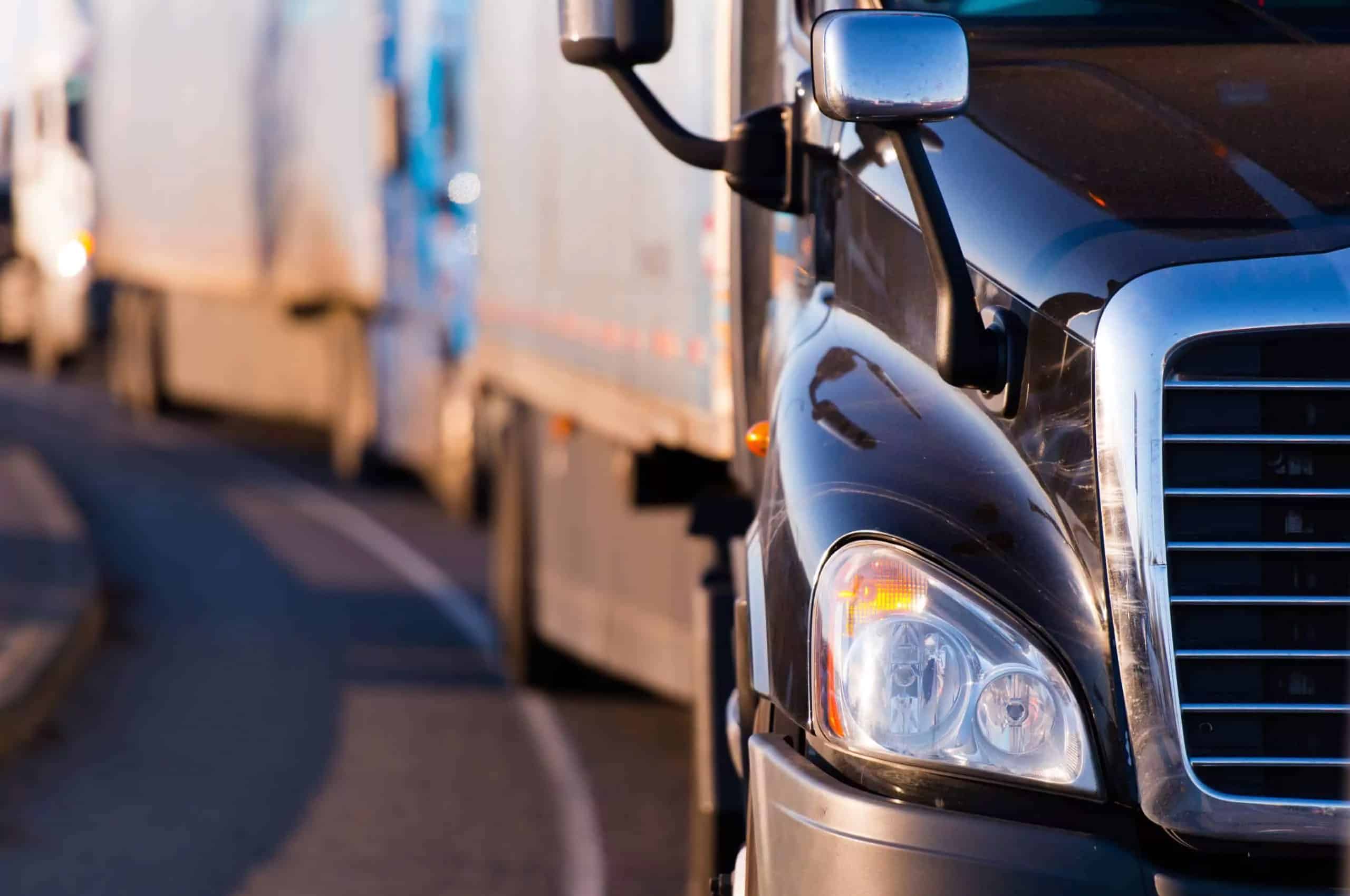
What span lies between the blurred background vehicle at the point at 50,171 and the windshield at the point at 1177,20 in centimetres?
1789

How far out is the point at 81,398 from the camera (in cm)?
2833

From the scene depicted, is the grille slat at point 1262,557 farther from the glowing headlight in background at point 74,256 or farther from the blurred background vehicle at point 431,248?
the glowing headlight in background at point 74,256

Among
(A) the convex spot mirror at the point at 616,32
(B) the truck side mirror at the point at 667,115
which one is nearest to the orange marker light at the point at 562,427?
(B) the truck side mirror at the point at 667,115

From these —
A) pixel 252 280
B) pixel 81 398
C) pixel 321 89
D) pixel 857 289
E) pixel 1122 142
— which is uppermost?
pixel 1122 142

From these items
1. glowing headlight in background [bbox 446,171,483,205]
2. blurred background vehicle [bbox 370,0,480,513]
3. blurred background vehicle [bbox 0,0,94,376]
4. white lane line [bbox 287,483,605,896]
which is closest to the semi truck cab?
white lane line [bbox 287,483,605,896]

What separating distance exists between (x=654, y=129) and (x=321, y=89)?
14819 mm

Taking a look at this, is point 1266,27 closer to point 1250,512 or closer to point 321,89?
point 1250,512

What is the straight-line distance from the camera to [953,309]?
3789 mm

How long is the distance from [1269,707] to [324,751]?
20.5 ft

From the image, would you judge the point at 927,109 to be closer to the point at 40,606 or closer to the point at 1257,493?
the point at 1257,493

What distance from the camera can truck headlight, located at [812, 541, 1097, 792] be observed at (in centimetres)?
359

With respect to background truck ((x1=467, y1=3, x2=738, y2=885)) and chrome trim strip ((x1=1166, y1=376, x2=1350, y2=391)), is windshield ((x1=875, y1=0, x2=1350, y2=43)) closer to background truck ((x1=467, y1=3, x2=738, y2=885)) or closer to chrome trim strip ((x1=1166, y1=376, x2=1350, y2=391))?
chrome trim strip ((x1=1166, y1=376, x2=1350, y2=391))

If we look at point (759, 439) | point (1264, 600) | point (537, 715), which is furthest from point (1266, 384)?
point (537, 715)

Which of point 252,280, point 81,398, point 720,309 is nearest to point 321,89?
point 252,280
